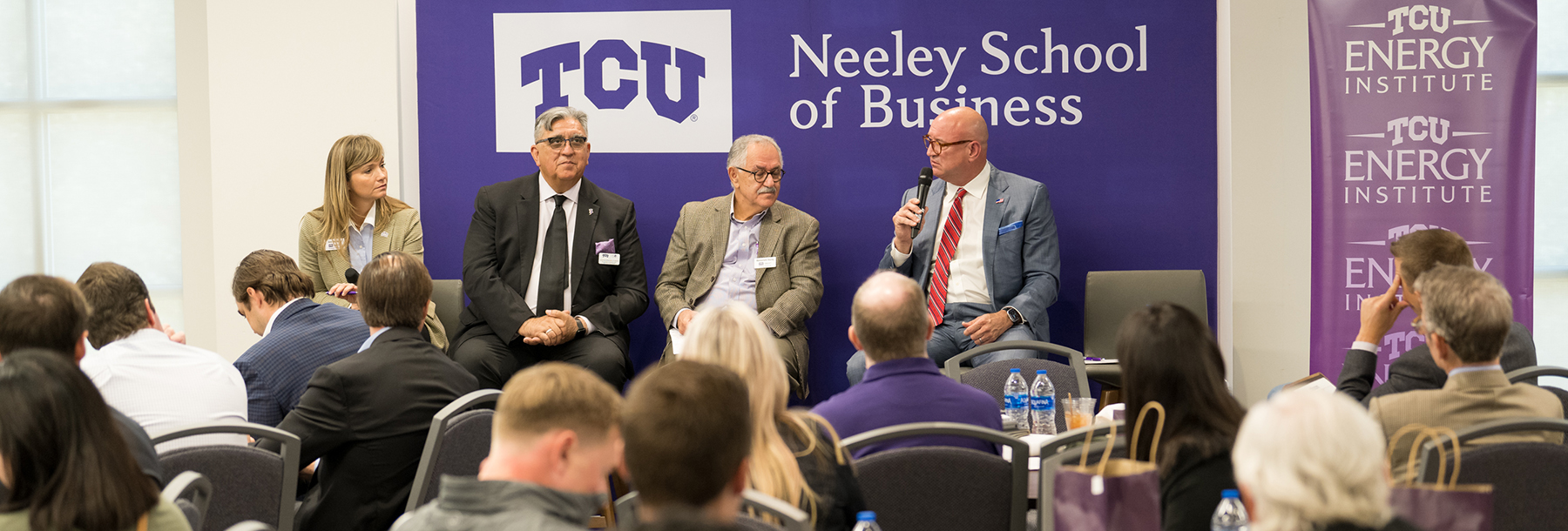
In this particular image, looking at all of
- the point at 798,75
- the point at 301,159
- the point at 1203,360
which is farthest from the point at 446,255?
the point at 1203,360

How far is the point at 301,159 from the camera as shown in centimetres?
550

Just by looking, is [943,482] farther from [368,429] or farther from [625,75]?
[625,75]

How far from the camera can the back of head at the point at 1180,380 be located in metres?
1.94

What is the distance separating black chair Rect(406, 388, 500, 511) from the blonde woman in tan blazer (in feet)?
7.47

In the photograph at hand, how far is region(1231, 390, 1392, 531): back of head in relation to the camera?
4.52 feet

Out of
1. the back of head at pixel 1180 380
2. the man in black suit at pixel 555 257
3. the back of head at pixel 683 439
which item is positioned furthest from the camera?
the man in black suit at pixel 555 257

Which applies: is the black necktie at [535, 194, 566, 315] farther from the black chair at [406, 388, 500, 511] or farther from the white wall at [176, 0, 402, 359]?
the black chair at [406, 388, 500, 511]

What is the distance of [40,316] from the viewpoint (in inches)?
89.2

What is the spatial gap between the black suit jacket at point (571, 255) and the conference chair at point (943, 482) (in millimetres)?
2904

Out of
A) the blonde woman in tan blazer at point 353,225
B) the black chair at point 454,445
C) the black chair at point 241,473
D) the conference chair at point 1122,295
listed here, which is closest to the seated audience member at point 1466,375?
the black chair at point 454,445

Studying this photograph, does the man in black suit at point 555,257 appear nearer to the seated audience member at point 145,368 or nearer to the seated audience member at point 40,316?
the seated audience member at point 145,368

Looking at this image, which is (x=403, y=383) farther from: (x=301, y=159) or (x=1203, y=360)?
(x=301, y=159)

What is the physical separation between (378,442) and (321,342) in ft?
2.42

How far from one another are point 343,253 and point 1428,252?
4269mm
